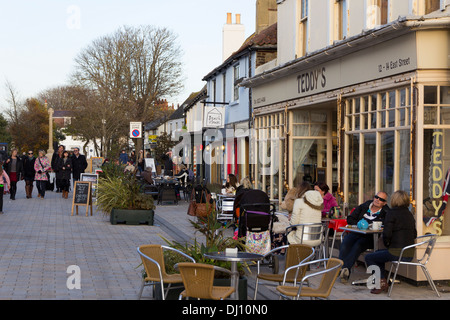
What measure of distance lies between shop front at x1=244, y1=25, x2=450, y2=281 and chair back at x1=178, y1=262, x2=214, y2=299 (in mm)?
4261

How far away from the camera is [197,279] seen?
21.4 ft

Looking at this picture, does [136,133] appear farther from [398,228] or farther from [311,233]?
[398,228]

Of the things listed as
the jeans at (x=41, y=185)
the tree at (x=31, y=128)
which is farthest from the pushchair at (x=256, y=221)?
the tree at (x=31, y=128)

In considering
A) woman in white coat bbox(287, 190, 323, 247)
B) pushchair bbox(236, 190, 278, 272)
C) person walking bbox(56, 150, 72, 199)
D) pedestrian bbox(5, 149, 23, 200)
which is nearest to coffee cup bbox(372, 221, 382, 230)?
woman in white coat bbox(287, 190, 323, 247)

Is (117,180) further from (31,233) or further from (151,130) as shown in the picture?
(151,130)

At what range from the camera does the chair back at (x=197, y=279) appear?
6.46 metres

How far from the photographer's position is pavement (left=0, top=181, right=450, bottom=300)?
8.71 metres

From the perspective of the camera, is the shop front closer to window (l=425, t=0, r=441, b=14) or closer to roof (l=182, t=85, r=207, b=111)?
window (l=425, t=0, r=441, b=14)

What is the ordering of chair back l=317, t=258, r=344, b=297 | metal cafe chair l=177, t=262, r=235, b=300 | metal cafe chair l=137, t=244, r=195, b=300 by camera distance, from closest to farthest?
metal cafe chair l=177, t=262, r=235, b=300 < chair back l=317, t=258, r=344, b=297 < metal cafe chair l=137, t=244, r=195, b=300

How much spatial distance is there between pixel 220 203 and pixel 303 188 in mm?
6676

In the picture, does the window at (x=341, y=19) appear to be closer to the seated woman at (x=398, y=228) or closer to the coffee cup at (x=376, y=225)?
the coffee cup at (x=376, y=225)

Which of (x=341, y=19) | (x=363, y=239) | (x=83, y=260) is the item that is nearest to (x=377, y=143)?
(x=363, y=239)

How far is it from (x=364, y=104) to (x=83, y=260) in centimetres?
574

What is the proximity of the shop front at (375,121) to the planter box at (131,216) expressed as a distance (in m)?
3.76
